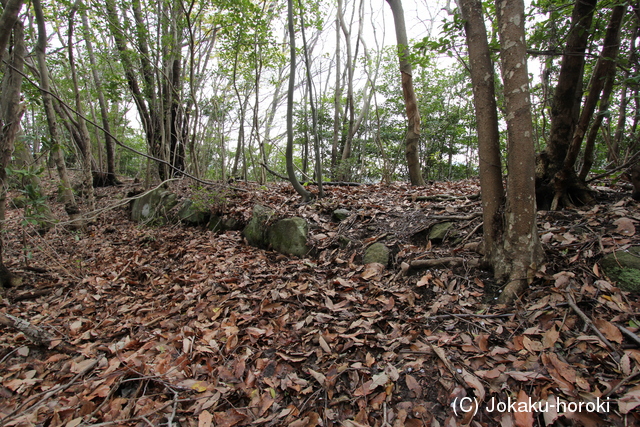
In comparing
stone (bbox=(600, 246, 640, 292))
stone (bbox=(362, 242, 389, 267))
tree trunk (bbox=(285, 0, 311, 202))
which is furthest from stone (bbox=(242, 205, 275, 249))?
stone (bbox=(600, 246, 640, 292))

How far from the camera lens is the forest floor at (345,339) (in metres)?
1.84

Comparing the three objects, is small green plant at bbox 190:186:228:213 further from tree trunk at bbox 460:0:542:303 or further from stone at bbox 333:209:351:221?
tree trunk at bbox 460:0:542:303

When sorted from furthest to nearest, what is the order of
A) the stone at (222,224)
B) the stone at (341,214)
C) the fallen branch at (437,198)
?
the stone at (222,224)
the stone at (341,214)
the fallen branch at (437,198)

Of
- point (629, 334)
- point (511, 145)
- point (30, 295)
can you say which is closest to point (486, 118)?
point (511, 145)

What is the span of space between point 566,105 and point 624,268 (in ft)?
6.10

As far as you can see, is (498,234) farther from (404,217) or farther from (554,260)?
(404,217)

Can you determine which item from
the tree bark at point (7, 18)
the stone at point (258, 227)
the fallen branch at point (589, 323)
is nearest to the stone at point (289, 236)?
the stone at point (258, 227)

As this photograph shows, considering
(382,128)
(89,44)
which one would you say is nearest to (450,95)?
(382,128)

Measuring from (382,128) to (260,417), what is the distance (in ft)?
36.5

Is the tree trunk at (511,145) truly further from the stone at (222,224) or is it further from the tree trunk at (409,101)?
the stone at (222,224)

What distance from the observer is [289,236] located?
175 inches

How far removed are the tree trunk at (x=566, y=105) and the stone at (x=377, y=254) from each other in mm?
1889

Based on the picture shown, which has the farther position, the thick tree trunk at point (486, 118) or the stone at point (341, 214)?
the stone at point (341, 214)

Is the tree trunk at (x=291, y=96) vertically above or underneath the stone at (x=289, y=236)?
above
